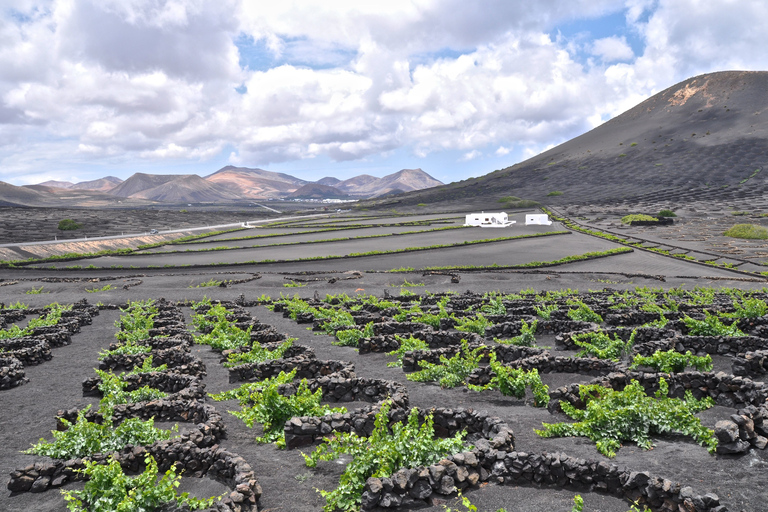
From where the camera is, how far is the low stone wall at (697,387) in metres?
12.1

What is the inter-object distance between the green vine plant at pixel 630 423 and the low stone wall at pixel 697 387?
1633 mm

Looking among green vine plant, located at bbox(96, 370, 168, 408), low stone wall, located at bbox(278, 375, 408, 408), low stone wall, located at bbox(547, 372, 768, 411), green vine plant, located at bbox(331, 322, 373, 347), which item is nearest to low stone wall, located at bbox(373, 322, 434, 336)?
green vine plant, located at bbox(331, 322, 373, 347)

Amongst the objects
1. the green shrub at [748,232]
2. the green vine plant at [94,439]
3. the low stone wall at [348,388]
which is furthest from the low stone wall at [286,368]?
the green shrub at [748,232]

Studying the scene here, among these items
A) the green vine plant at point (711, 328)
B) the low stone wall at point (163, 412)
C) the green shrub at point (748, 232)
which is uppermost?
the green vine plant at point (711, 328)

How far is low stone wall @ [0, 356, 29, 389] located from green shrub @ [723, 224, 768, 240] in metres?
85.3

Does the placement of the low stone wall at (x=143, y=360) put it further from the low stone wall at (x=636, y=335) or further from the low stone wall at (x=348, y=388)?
the low stone wall at (x=636, y=335)

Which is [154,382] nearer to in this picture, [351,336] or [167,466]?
[167,466]

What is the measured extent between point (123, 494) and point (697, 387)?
512 inches

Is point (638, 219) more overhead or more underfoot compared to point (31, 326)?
more overhead

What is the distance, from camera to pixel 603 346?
17859mm

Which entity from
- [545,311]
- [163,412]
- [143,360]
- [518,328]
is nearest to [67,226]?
[143,360]

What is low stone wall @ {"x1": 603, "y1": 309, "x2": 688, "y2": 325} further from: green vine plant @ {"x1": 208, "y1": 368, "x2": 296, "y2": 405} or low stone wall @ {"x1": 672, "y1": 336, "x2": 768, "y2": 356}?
green vine plant @ {"x1": 208, "y1": 368, "x2": 296, "y2": 405}

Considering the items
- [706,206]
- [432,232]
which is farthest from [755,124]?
[432,232]

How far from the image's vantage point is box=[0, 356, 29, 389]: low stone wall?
54.5 feet
